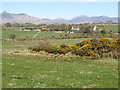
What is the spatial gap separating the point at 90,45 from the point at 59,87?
111ft

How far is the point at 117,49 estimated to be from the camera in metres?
43.5

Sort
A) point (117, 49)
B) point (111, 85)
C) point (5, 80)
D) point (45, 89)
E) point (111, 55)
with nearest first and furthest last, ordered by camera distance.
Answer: point (45, 89)
point (111, 85)
point (5, 80)
point (111, 55)
point (117, 49)

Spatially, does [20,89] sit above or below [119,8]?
below

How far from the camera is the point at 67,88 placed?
1587 cm

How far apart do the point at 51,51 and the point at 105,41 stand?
1476 centimetres

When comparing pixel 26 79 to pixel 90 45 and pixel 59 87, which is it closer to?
pixel 59 87

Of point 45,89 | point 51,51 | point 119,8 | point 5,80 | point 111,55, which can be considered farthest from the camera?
point 51,51

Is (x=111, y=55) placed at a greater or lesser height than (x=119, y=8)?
lesser

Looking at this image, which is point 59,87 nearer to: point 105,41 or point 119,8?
point 119,8

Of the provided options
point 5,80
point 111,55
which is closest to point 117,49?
point 111,55

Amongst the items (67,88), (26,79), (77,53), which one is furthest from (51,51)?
(67,88)

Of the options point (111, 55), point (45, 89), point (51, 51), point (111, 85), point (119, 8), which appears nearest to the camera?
point (45, 89)

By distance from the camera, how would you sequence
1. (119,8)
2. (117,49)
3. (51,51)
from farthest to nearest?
1. (51,51)
2. (117,49)
3. (119,8)

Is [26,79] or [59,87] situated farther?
[26,79]
